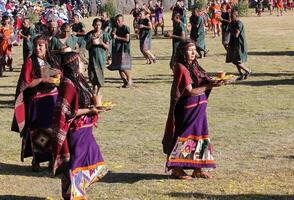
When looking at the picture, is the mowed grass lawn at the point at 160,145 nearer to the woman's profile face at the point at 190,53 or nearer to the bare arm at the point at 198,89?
the bare arm at the point at 198,89

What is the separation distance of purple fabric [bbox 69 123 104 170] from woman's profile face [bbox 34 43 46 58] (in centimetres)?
206

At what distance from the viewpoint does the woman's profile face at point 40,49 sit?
8656mm

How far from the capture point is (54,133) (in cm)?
684

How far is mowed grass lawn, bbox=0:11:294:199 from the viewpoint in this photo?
309 inches

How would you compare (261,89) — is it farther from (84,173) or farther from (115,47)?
(84,173)

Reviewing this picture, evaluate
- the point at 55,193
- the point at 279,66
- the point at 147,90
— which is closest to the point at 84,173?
the point at 55,193

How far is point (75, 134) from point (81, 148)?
0.55ft

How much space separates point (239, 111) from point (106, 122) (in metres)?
2.54

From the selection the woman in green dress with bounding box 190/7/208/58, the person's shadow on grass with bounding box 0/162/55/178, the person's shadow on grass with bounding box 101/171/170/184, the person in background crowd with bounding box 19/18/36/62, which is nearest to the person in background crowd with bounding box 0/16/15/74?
the person in background crowd with bounding box 19/18/36/62

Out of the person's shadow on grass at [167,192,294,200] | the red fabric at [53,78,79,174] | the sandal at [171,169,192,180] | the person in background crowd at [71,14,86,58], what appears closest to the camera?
the red fabric at [53,78,79,174]

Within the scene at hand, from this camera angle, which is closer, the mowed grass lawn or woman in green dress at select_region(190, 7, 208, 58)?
the mowed grass lawn

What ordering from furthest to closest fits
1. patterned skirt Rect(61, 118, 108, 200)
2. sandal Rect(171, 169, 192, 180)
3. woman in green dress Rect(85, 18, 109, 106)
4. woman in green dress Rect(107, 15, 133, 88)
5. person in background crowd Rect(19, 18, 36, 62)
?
person in background crowd Rect(19, 18, 36, 62) < woman in green dress Rect(107, 15, 133, 88) < woman in green dress Rect(85, 18, 109, 106) < sandal Rect(171, 169, 192, 180) < patterned skirt Rect(61, 118, 108, 200)

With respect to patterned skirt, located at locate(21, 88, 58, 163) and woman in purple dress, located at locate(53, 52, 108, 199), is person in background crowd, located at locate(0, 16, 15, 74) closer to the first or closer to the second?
patterned skirt, located at locate(21, 88, 58, 163)

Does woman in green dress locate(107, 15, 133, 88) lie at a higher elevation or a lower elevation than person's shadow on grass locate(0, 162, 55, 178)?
higher
